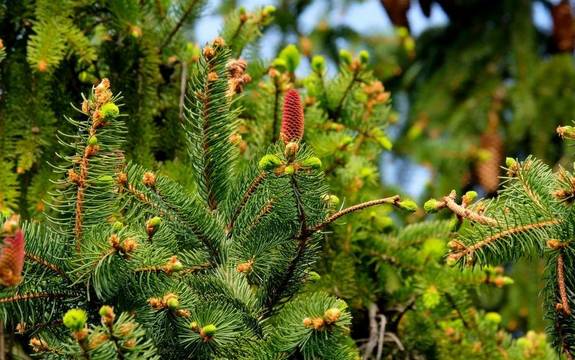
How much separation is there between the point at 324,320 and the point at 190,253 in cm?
24

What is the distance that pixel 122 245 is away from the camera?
97 centimetres

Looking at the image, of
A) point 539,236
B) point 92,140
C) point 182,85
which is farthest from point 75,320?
point 182,85

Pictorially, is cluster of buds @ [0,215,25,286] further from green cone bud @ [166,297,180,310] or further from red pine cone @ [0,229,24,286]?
green cone bud @ [166,297,180,310]

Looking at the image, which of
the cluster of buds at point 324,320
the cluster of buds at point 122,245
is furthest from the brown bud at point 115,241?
the cluster of buds at point 324,320

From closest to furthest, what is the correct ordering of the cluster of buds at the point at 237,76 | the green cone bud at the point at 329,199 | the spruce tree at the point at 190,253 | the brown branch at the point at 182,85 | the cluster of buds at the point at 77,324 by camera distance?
the cluster of buds at the point at 77,324
the spruce tree at the point at 190,253
the green cone bud at the point at 329,199
the cluster of buds at the point at 237,76
the brown branch at the point at 182,85

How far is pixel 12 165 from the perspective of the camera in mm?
1501

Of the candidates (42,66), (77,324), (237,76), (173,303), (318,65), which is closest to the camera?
(77,324)

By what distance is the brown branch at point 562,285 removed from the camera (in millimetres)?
1056

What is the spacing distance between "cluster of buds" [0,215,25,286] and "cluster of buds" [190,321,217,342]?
0.21 m

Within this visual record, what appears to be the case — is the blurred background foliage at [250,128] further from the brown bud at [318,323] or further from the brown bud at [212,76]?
the brown bud at [318,323]

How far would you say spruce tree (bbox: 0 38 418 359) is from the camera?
3.28 ft

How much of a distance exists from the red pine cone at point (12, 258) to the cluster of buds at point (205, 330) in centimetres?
21

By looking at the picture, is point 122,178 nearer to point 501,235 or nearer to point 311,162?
point 311,162

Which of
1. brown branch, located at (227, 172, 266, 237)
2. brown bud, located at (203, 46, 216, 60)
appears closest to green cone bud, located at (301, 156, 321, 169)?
brown branch, located at (227, 172, 266, 237)
